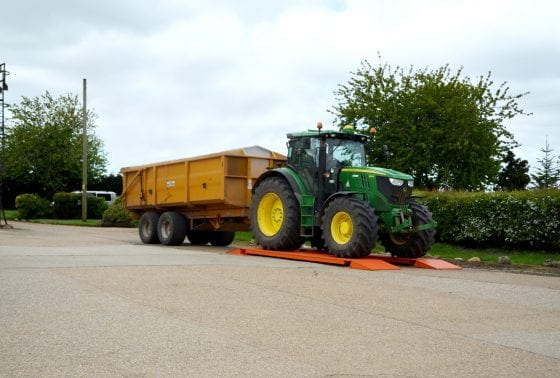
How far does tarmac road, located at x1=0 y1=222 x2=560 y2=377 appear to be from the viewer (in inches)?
222

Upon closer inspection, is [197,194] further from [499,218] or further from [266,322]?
[266,322]

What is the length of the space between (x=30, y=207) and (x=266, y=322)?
117 feet

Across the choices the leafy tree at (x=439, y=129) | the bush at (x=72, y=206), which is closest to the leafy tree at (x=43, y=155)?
the bush at (x=72, y=206)

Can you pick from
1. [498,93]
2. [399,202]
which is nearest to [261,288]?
[399,202]

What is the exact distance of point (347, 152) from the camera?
15.6 m

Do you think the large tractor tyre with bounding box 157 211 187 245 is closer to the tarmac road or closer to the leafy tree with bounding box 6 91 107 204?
the tarmac road

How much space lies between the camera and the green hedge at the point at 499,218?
60.4 feet

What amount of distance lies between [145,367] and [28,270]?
6.55 m

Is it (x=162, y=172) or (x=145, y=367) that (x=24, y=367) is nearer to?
(x=145, y=367)

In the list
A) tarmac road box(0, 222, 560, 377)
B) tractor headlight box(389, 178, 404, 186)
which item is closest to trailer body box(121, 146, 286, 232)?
tractor headlight box(389, 178, 404, 186)

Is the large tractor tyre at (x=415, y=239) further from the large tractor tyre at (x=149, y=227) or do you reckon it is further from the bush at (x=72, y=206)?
the bush at (x=72, y=206)

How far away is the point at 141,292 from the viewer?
9.17 m

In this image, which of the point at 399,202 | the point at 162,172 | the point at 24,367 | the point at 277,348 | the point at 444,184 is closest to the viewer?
the point at 24,367

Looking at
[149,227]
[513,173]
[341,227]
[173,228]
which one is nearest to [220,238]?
[173,228]
